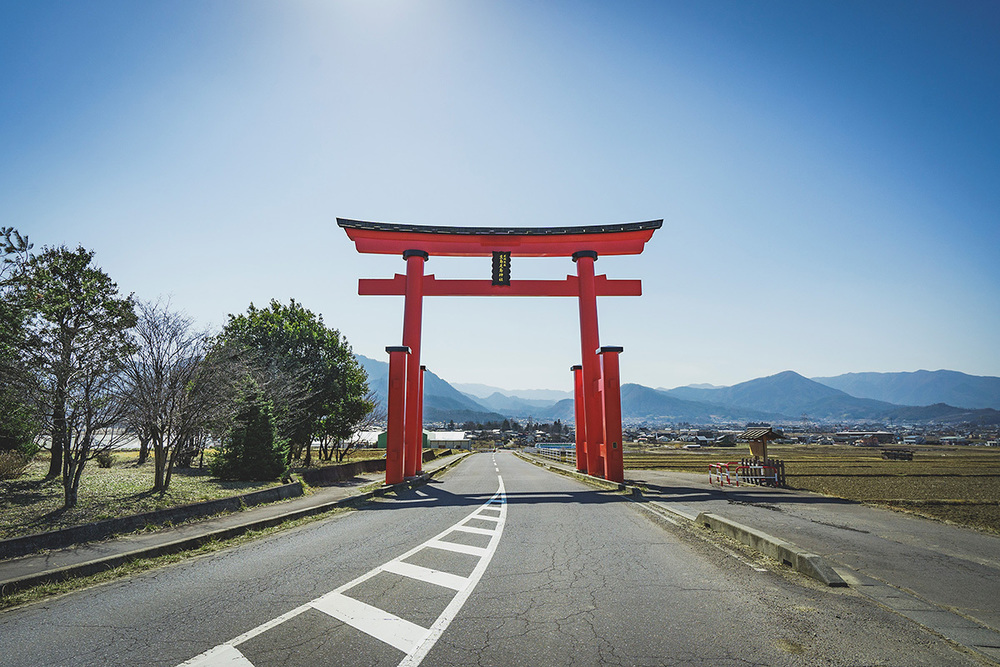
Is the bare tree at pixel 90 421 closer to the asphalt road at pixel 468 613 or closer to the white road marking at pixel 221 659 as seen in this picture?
the asphalt road at pixel 468 613

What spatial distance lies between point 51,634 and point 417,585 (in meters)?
3.20

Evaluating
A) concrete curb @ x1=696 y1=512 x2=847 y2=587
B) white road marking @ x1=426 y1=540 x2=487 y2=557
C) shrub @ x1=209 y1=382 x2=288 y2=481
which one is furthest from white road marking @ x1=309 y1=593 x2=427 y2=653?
shrub @ x1=209 y1=382 x2=288 y2=481

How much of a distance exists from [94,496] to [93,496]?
2cm

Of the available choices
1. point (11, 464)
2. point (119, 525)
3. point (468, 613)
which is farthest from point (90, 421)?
point (468, 613)

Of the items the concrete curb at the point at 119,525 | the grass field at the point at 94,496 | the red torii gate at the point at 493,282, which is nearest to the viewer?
the concrete curb at the point at 119,525

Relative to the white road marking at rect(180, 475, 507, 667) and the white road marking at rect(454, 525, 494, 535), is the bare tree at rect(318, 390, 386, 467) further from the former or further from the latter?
the white road marking at rect(180, 475, 507, 667)

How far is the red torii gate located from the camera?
60.5 ft

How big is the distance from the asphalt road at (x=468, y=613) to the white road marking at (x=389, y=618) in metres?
0.02

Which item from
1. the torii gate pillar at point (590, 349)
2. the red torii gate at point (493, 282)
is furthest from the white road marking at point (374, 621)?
→ the torii gate pillar at point (590, 349)

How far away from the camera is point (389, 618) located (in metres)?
4.17

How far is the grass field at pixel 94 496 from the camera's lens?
8070 mm

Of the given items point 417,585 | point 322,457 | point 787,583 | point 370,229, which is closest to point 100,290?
point 370,229

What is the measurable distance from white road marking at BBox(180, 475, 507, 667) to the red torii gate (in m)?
11.9

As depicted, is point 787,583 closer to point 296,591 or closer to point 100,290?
point 296,591
